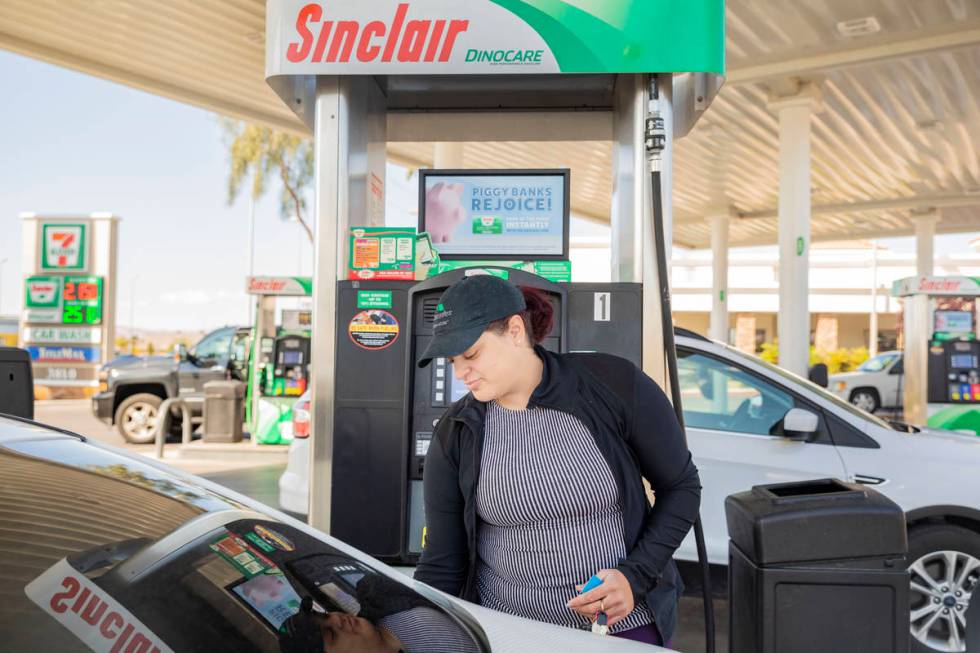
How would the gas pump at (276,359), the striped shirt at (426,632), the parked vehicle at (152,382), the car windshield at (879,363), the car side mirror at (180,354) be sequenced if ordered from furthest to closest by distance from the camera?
the car windshield at (879,363)
the car side mirror at (180,354)
the parked vehicle at (152,382)
the gas pump at (276,359)
the striped shirt at (426,632)

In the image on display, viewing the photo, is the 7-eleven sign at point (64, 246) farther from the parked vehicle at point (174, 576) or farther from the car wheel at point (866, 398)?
the parked vehicle at point (174, 576)

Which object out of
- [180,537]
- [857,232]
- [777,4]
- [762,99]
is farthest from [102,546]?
[857,232]

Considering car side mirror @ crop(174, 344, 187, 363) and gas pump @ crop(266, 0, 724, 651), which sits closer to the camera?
gas pump @ crop(266, 0, 724, 651)

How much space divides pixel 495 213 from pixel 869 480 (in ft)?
8.17

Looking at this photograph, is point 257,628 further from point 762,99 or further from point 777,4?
point 762,99

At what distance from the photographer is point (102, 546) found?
151cm

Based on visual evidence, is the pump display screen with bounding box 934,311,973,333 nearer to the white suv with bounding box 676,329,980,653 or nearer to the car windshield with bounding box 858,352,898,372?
the white suv with bounding box 676,329,980,653

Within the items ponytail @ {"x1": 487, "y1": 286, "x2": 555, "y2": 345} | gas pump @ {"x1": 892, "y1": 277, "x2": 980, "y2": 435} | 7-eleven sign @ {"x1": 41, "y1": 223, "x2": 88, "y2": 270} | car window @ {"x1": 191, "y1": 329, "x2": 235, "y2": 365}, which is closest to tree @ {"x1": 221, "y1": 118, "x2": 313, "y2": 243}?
7-eleven sign @ {"x1": 41, "y1": 223, "x2": 88, "y2": 270}

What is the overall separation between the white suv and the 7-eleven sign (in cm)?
1597

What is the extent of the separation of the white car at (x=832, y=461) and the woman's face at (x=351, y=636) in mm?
3535

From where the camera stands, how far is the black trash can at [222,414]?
12125 mm

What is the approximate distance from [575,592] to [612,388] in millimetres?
526

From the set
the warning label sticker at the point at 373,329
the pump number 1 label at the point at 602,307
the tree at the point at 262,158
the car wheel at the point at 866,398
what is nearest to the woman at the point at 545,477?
the pump number 1 label at the point at 602,307

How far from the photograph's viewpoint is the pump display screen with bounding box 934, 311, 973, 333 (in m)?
10.7
